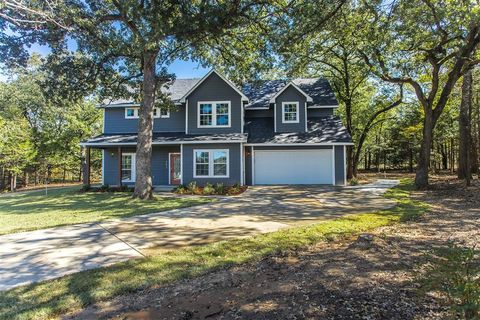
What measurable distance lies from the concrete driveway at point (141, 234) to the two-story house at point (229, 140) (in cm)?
672

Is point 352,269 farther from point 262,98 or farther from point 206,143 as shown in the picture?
point 262,98

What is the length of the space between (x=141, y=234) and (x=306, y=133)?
46.4 ft

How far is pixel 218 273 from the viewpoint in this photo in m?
4.70

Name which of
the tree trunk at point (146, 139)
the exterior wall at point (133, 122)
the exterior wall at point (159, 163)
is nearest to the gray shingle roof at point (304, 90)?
the exterior wall at point (133, 122)

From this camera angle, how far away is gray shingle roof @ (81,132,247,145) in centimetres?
1781

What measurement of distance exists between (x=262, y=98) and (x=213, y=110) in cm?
415

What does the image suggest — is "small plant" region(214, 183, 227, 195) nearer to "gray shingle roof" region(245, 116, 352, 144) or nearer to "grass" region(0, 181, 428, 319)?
"gray shingle roof" region(245, 116, 352, 144)

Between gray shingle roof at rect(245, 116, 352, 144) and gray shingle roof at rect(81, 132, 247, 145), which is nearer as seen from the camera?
gray shingle roof at rect(81, 132, 247, 145)

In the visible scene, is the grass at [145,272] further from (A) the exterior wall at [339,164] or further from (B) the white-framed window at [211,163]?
(A) the exterior wall at [339,164]

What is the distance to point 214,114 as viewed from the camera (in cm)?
1906

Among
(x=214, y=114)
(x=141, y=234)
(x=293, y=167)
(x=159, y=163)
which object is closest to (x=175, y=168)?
(x=159, y=163)

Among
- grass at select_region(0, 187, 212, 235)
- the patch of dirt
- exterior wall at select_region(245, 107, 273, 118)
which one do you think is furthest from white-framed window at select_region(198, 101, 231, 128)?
the patch of dirt

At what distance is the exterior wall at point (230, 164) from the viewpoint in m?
18.0

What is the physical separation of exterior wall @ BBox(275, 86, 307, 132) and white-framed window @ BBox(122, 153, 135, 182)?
9.34 meters
